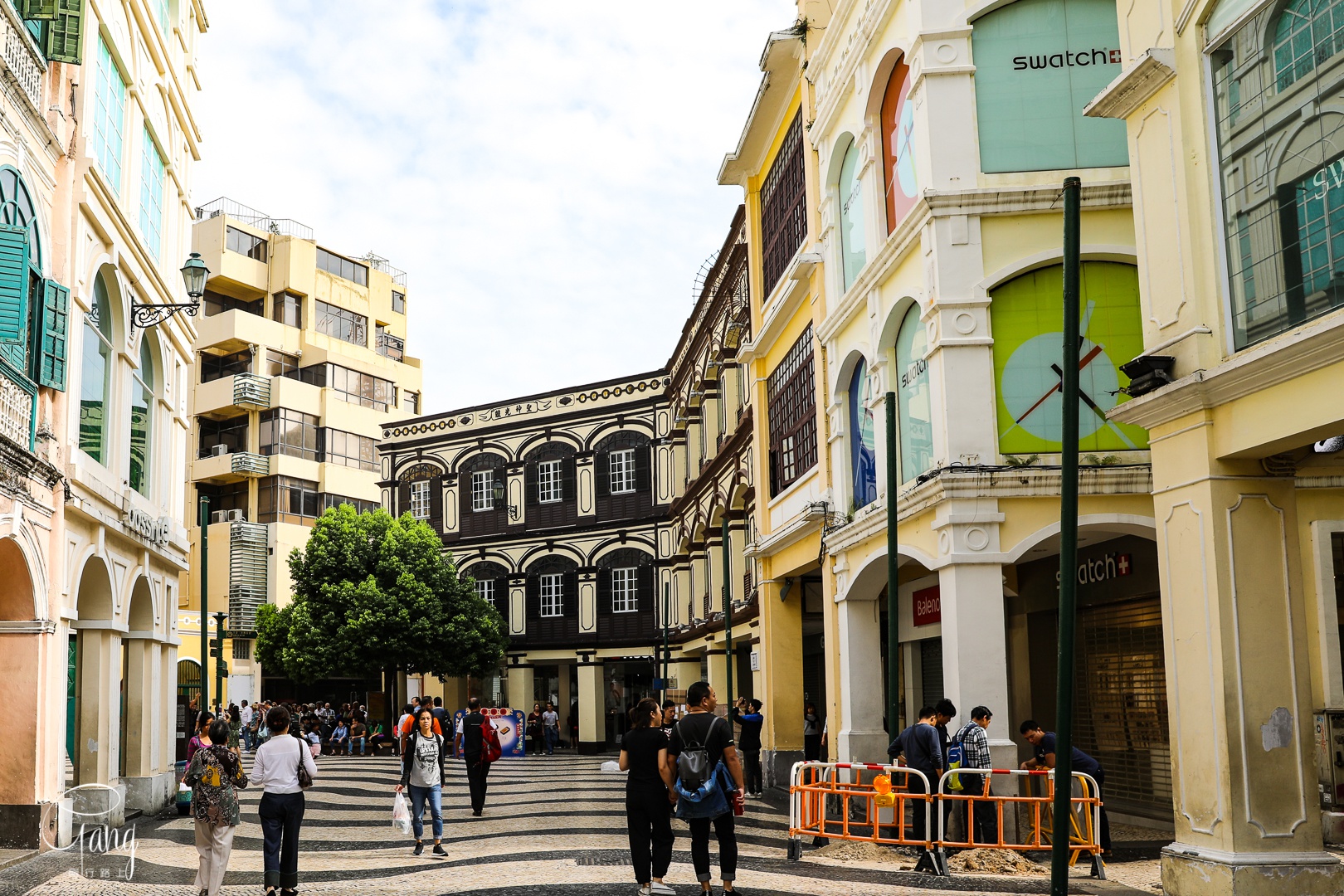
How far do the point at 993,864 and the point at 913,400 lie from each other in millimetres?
6326

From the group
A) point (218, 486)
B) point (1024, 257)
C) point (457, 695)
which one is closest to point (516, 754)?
point (457, 695)

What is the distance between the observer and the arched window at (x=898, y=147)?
17016 mm

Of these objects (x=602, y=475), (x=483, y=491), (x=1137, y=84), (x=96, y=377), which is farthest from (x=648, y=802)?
(x=483, y=491)

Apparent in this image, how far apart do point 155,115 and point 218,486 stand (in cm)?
3455

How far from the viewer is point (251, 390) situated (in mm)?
51844

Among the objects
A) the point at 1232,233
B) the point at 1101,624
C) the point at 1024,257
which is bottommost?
the point at 1101,624

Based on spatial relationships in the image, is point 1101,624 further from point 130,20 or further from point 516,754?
point 516,754

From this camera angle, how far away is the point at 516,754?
3916 cm

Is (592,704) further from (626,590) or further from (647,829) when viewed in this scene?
(647,829)

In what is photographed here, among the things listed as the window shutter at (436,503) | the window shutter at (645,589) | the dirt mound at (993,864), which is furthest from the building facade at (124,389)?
the window shutter at (436,503)

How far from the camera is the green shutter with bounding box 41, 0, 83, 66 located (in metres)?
15.2

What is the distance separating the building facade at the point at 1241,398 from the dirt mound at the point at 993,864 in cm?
213

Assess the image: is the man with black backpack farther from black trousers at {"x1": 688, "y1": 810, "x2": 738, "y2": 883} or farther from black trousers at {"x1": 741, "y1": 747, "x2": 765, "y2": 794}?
black trousers at {"x1": 741, "y1": 747, "x2": 765, "y2": 794}

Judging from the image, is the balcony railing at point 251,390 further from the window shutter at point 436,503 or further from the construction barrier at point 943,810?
the construction barrier at point 943,810
